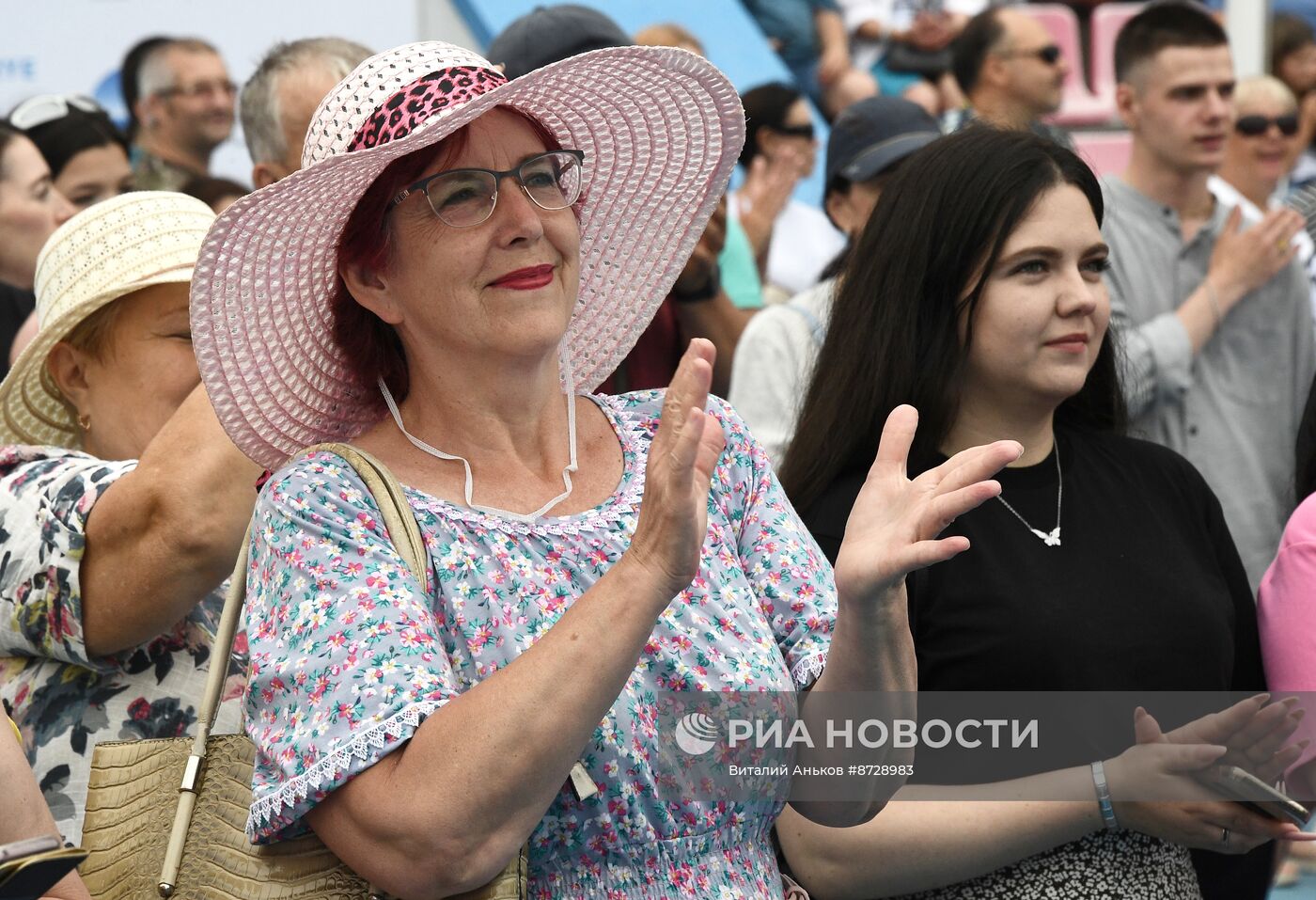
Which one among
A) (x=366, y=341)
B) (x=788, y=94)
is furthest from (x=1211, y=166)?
(x=366, y=341)

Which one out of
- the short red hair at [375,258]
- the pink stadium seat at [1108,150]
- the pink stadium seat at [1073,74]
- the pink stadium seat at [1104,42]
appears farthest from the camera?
the pink stadium seat at [1104,42]

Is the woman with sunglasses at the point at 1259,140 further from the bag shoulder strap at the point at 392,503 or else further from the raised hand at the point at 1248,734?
the bag shoulder strap at the point at 392,503

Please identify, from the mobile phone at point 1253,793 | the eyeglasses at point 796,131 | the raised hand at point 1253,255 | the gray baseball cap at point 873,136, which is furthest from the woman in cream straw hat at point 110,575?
the eyeglasses at point 796,131

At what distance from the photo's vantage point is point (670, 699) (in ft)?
6.91

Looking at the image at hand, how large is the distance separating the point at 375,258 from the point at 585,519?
46 centimetres

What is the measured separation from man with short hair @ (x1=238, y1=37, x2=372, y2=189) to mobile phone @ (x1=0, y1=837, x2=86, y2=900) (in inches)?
105

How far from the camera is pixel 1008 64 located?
274 inches

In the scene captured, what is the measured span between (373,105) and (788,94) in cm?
496

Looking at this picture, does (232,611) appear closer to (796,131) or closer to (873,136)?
(873,136)

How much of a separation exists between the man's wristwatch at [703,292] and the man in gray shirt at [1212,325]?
1.07 meters

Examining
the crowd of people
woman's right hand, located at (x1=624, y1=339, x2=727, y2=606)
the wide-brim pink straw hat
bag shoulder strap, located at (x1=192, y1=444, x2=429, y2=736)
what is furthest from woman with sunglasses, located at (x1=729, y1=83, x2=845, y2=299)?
woman's right hand, located at (x1=624, y1=339, x2=727, y2=606)

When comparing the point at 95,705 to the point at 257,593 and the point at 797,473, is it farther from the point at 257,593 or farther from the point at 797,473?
the point at 797,473

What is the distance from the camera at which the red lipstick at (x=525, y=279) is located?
2178 mm

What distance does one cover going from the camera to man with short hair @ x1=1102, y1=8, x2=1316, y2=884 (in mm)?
4500
